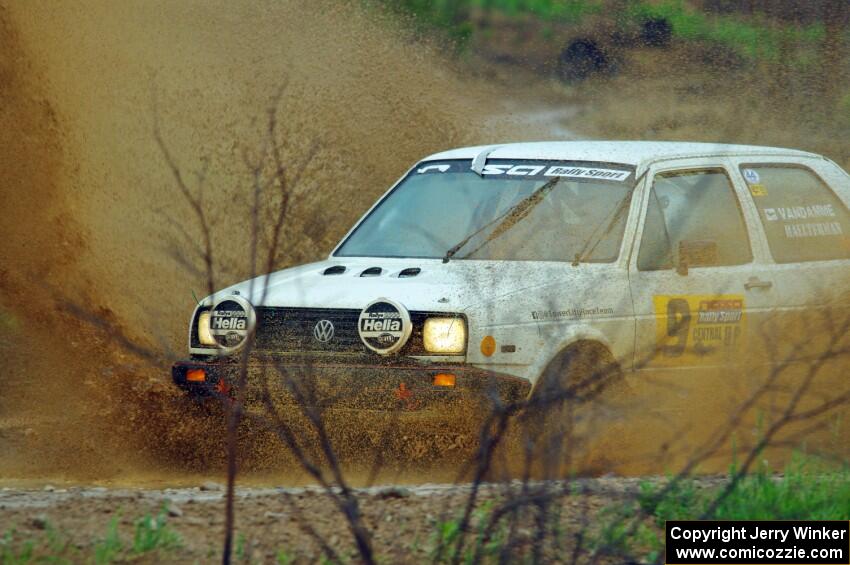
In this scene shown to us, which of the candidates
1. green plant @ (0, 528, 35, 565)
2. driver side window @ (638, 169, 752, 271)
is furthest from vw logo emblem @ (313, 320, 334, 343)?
green plant @ (0, 528, 35, 565)

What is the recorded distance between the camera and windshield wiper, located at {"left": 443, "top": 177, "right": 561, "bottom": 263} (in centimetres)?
629

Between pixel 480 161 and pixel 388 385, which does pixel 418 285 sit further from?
pixel 480 161

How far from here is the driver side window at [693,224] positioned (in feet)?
20.5

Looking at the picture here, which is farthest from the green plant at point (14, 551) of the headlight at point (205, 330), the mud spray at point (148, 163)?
the headlight at point (205, 330)

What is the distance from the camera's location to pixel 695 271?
20.9 ft

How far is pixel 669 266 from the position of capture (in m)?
6.29

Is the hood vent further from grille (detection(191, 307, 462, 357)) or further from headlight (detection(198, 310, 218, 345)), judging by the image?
headlight (detection(198, 310, 218, 345))

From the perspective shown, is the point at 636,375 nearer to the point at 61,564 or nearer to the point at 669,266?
the point at 669,266

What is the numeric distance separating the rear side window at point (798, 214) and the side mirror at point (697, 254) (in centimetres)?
51

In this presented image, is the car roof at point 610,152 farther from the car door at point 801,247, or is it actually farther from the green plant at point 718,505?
the green plant at point 718,505

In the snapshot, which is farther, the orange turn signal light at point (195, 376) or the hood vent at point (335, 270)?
the hood vent at point (335, 270)

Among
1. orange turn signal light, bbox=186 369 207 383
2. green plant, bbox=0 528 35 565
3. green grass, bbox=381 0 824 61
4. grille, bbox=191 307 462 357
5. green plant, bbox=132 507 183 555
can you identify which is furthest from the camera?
green grass, bbox=381 0 824 61

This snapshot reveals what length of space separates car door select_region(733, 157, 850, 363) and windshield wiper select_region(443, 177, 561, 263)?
3.84ft

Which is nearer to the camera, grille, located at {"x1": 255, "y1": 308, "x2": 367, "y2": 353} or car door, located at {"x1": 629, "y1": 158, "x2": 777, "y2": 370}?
grille, located at {"x1": 255, "y1": 308, "x2": 367, "y2": 353}
